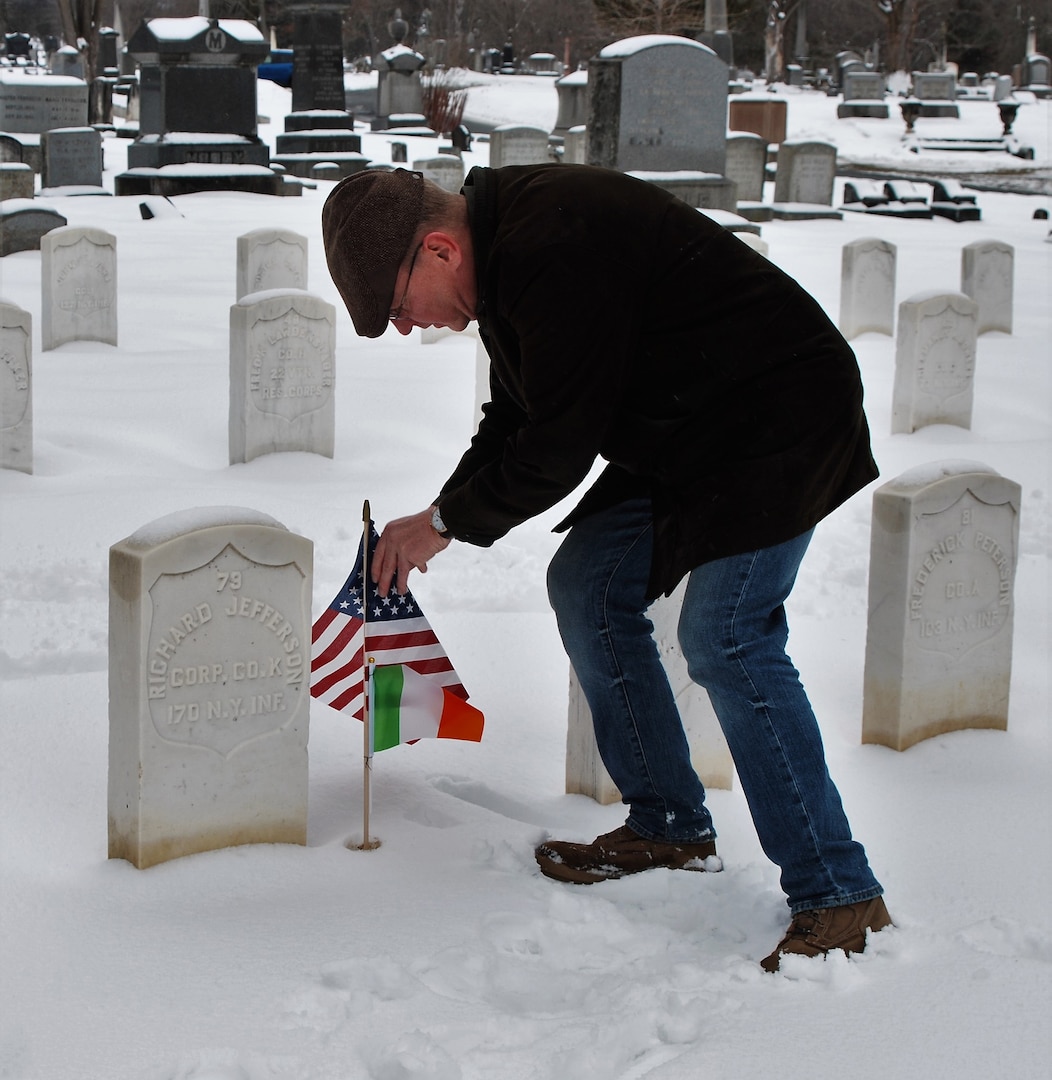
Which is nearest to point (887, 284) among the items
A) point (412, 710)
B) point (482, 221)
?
point (412, 710)

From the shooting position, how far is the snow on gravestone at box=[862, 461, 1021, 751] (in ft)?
12.4

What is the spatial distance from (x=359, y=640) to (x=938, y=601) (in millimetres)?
1671

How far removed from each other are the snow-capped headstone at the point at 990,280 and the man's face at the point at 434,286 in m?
9.24

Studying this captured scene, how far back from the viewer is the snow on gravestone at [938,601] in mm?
3793

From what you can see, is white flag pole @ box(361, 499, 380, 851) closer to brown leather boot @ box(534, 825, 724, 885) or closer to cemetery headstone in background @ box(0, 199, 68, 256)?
brown leather boot @ box(534, 825, 724, 885)

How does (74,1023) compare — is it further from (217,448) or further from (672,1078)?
(217,448)

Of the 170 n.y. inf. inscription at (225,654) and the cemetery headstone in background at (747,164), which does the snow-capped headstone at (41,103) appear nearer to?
the cemetery headstone in background at (747,164)

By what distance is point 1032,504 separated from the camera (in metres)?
6.50

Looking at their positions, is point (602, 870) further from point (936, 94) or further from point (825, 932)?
point (936, 94)

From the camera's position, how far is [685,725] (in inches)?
141

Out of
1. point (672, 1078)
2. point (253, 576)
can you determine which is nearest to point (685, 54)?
point (253, 576)

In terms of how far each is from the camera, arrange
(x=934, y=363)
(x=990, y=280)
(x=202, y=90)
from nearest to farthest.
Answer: (x=934, y=363), (x=990, y=280), (x=202, y=90)

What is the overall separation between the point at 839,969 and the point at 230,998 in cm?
106

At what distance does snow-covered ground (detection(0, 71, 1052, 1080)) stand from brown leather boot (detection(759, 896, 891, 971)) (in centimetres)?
4
